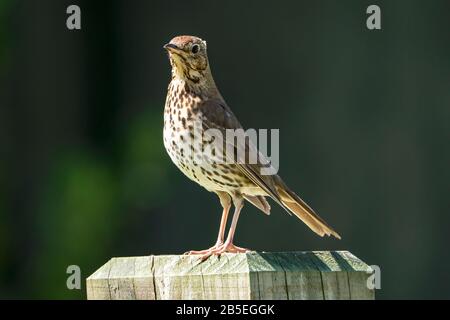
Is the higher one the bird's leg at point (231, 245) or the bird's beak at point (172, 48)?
the bird's beak at point (172, 48)

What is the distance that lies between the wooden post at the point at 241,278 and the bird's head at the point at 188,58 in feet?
5.11

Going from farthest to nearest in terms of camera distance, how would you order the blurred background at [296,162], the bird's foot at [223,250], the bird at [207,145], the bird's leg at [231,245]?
the blurred background at [296,162]
the bird at [207,145]
the bird's leg at [231,245]
the bird's foot at [223,250]

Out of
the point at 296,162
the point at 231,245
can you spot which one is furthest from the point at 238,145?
the point at 296,162

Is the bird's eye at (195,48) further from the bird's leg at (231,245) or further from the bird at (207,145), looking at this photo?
the bird's leg at (231,245)

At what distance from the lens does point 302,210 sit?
5.09m

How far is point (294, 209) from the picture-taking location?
514 cm

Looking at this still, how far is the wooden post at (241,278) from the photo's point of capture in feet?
11.4

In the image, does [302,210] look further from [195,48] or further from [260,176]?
[195,48]

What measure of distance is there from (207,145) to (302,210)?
523 millimetres

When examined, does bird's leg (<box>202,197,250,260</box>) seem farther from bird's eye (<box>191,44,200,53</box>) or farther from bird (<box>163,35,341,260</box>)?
bird's eye (<box>191,44,200,53</box>)

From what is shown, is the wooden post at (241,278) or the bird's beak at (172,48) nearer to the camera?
the wooden post at (241,278)

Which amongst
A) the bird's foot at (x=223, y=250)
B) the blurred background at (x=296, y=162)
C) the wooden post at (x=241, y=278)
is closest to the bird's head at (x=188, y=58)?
the bird's foot at (x=223, y=250)
